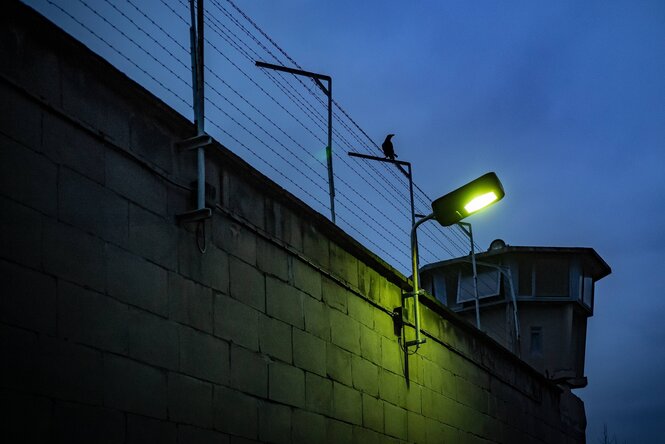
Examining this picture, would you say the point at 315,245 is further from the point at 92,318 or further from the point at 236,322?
the point at 92,318

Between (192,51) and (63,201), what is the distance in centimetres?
168

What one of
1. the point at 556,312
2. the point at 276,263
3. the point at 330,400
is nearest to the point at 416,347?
the point at 330,400

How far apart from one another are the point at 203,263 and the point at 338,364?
188 centimetres

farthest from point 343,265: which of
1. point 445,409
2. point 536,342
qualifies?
point 536,342

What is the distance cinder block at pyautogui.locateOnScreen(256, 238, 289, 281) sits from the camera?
19.2 feet

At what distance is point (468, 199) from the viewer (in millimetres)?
7754

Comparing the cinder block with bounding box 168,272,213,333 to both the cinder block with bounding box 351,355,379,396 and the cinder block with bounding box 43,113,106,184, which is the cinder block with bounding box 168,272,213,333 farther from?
the cinder block with bounding box 351,355,379,396

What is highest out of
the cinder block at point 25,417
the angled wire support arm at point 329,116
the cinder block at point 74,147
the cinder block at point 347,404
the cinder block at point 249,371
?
the angled wire support arm at point 329,116

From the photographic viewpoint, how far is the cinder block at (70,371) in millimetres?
3891

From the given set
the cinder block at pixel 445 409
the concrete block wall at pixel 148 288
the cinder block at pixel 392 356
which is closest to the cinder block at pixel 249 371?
the concrete block wall at pixel 148 288

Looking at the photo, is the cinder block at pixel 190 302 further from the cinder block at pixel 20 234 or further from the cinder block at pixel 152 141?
the cinder block at pixel 20 234

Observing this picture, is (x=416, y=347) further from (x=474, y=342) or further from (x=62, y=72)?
(x=62, y=72)

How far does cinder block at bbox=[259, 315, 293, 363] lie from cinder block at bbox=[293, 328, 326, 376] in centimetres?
9

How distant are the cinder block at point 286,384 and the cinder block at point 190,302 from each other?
0.75 m
